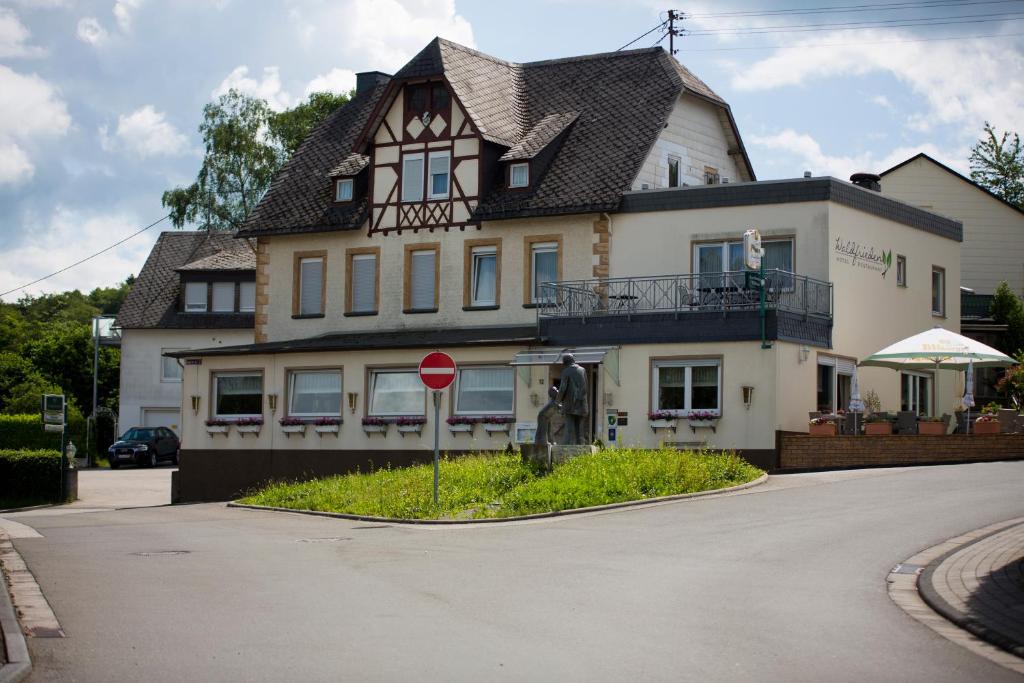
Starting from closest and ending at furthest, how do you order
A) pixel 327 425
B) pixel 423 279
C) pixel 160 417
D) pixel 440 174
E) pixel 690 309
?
pixel 690 309
pixel 327 425
pixel 423 279
pixel 440 174
pixel 160 417

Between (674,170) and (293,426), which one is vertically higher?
(674,170)

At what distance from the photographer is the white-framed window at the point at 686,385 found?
31.8 meters

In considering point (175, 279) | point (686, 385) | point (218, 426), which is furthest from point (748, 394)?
point (175, 279)

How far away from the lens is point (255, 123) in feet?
211

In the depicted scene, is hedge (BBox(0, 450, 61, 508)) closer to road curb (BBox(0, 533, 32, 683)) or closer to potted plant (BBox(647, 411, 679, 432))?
potted plant (BBox(647, 411, 679, 432))

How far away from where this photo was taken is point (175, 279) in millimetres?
64188

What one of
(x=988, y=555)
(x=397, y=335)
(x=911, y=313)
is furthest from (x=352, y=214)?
(x=988, y=555)

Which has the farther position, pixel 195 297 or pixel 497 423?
pixel 195 297

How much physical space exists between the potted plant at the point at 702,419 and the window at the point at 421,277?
8.84 meters

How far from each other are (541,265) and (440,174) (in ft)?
13.3

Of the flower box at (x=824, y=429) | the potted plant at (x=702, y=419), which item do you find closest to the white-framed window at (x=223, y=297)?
the potted plant at (x=702, y=419)

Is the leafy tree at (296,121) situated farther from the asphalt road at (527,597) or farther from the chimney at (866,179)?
the asphalt road at (527,597)

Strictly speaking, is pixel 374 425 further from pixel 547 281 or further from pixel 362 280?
pixel 547 281

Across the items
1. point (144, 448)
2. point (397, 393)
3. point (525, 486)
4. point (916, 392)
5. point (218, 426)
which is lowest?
point (144, 448)
